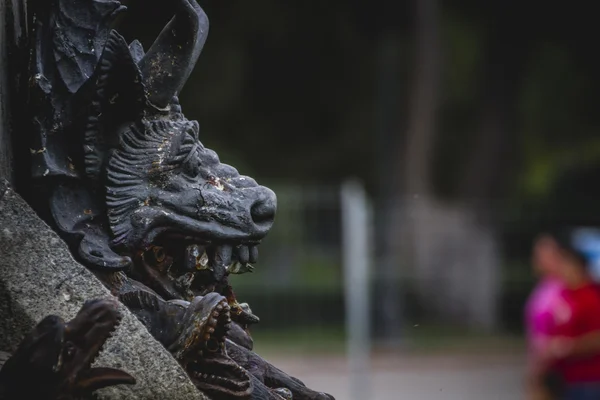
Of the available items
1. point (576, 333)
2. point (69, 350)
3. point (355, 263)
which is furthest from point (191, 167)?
point (355, 263)

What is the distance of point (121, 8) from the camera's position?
3.14m

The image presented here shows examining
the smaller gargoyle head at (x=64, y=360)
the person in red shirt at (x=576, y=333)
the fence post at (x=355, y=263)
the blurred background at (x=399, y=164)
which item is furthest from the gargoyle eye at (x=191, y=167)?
the fence post at (x=355, y=263)

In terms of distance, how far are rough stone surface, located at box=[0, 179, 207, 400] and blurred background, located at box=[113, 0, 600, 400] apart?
1043 cm

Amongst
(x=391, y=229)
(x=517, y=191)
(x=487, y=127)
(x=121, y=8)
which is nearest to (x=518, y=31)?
(x=487, y=127)

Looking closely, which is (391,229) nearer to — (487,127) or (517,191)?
(487,127)

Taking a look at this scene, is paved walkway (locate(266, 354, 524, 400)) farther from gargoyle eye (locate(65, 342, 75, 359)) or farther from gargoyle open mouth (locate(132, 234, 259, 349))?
gargoyle eye (locate(65, 342, 75, 359))

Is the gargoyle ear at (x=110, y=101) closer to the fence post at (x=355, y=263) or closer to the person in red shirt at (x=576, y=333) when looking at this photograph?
the person in red shirt at (x=576, y=333)

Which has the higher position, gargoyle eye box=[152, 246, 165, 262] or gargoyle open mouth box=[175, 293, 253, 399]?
gargoyle eye box=[152, 246, 165, 262]

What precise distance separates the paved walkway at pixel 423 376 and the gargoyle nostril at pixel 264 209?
9822mm

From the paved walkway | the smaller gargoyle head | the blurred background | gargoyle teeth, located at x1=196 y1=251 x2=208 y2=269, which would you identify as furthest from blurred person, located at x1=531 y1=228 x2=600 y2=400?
the smaller gargoyle head

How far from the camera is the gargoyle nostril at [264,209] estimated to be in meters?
3.14

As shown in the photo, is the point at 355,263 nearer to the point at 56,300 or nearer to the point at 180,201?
the point at 180,201

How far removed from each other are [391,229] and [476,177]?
14.1ft

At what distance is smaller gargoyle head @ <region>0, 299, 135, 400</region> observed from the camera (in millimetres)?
2582
